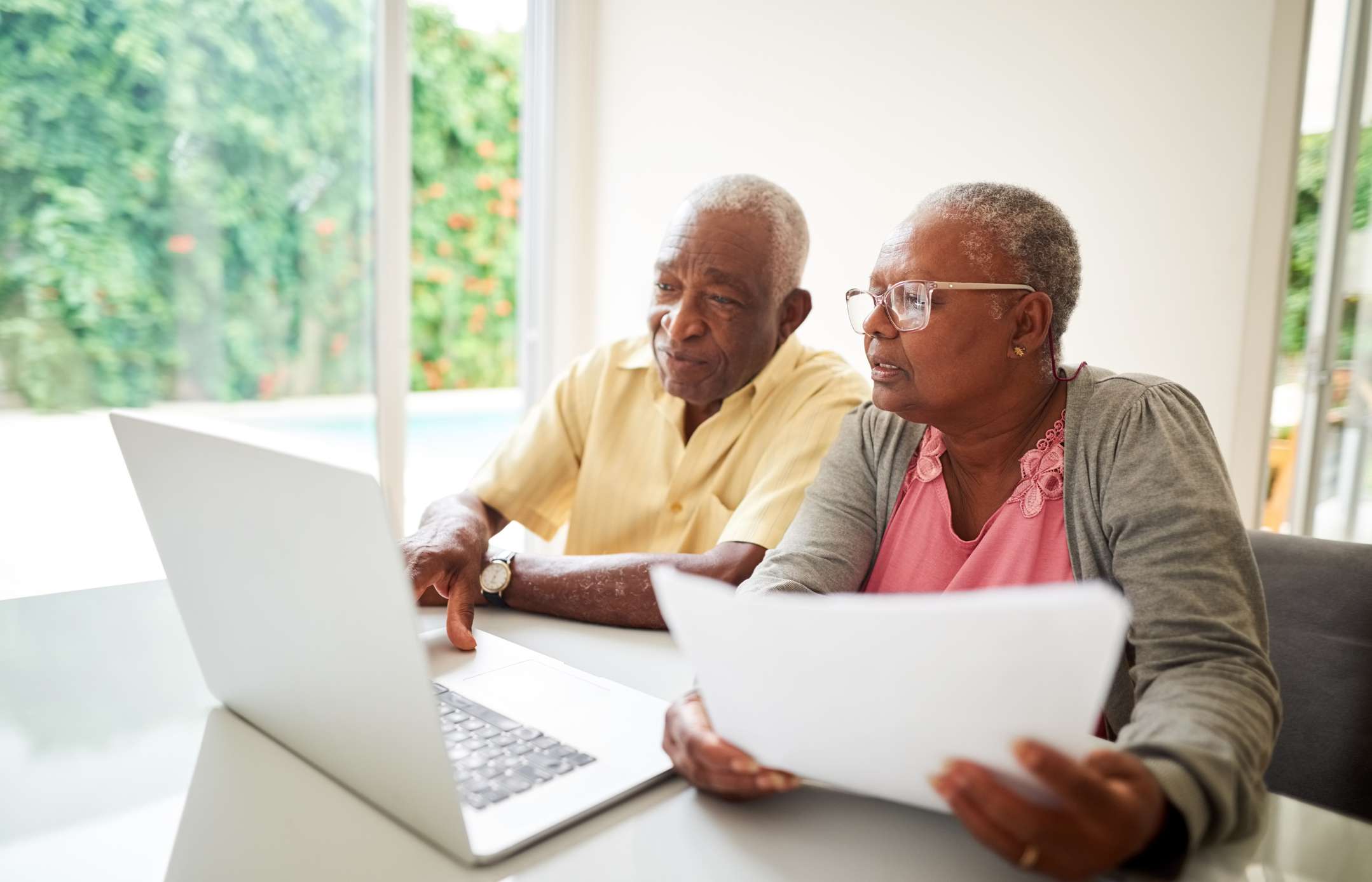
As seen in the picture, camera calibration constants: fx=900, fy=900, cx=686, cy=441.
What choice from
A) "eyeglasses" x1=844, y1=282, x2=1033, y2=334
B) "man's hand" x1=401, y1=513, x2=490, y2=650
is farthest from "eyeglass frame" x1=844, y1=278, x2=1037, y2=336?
"man's hand" x1=401, y1=513, x2=490, y2=650

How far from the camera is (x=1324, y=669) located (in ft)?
3.48

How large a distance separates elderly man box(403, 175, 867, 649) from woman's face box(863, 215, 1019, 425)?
0.37 metres

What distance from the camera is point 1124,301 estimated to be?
2.16 metres

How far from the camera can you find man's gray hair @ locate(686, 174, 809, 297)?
1664mm

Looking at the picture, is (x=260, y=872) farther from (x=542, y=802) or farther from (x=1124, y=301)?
(x=1124, y=301)

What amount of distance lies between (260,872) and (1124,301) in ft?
7.04

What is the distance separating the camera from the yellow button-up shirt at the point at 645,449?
1.67 meters

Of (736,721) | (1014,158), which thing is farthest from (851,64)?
(736,721)

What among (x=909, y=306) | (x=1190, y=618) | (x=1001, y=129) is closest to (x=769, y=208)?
(x=909, y=306)

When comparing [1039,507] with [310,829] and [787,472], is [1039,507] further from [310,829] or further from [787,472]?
[310,829]

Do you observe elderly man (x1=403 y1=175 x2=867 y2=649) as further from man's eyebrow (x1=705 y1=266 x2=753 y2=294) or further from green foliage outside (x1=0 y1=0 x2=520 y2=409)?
green foliage outside (x1=0 y1=0 x2=520 y2=409)

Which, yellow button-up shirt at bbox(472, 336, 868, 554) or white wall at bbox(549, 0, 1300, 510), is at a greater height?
white wall at bbox(549, 0, 1300, 510)

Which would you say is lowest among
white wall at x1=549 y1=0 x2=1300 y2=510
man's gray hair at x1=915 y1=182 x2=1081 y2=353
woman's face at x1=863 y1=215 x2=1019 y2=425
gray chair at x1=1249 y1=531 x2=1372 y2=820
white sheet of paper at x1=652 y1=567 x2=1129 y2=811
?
gray chair at x1=1249 y1=531 x2=1372 y2=820

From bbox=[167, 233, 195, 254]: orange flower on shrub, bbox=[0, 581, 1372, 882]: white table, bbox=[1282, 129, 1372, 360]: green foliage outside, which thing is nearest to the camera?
bbox=[0, 581, 1372, 882]: white table
